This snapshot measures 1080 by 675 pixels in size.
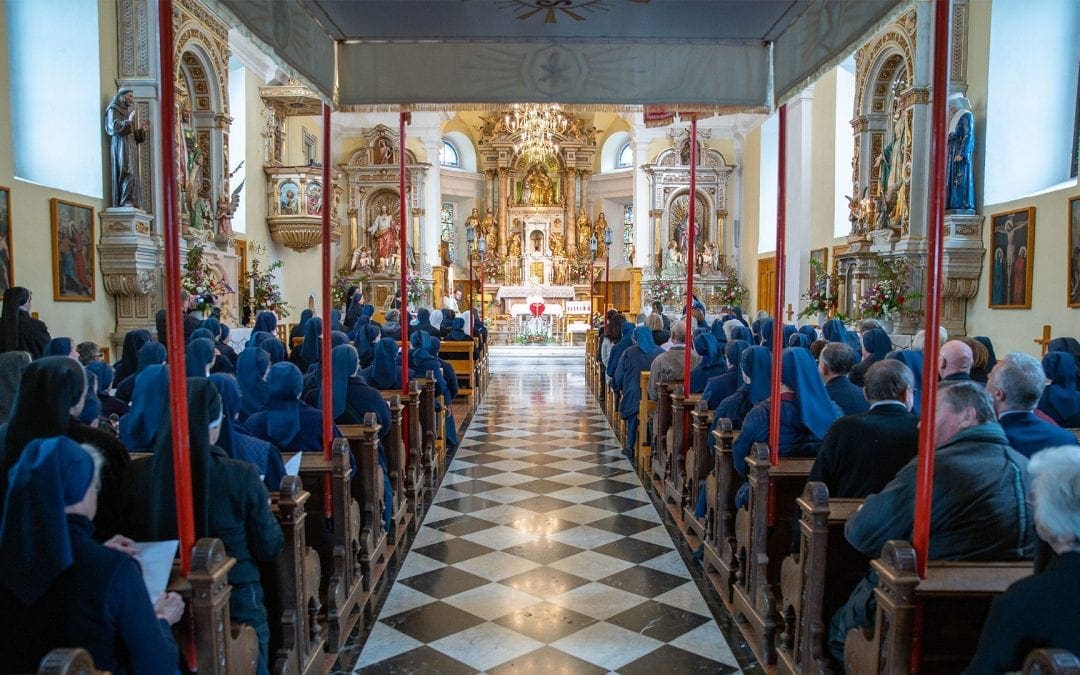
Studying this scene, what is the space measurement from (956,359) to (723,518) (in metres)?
1.57

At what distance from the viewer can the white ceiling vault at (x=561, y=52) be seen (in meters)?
4.01

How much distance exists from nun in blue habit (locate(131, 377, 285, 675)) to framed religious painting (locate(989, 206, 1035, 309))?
358 inches

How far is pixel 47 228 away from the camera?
27.1 feet

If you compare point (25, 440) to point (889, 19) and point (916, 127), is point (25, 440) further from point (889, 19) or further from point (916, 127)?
point (916, 127)

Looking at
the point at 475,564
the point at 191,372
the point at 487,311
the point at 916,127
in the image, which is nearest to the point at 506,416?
the point at 475,564

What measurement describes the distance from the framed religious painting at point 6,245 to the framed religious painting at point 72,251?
2.46 ft

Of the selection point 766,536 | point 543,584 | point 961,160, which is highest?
point 961,160

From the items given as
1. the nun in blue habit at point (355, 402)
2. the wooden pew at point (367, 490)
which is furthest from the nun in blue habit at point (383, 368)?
the wooden pew at point (367, 490)

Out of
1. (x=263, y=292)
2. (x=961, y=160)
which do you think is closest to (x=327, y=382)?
(x=961, y=160)

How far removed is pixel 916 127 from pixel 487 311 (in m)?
14.6

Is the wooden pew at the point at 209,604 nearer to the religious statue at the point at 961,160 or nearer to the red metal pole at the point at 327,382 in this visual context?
the red metal pole at the point at 327,382

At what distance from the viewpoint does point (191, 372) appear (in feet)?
14.7

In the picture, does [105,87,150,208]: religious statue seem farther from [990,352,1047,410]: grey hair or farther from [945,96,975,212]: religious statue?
[945,96,975,212]: religious statue

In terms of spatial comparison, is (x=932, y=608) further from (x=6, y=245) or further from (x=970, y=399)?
(x=6, y=245)
